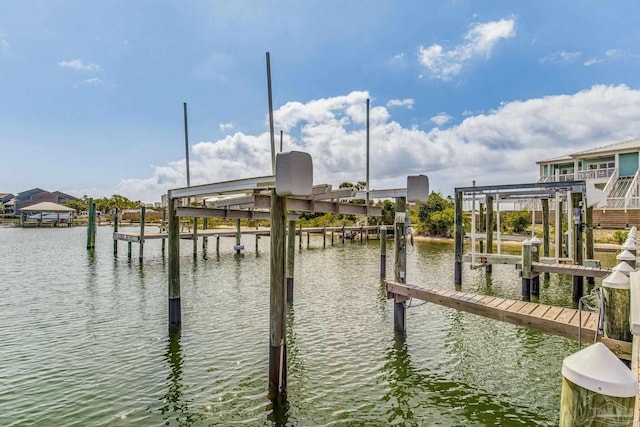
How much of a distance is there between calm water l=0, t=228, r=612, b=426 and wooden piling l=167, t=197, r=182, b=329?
0.43 m

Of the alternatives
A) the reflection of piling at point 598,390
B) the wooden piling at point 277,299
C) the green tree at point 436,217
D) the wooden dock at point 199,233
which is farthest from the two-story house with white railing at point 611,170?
the reflection of piling at point 598,390

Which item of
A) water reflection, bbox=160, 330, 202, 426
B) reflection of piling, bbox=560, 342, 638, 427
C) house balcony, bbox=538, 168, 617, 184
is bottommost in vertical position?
water reflection, bbox=160, 330, 202, 426

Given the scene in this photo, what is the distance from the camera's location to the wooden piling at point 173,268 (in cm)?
915

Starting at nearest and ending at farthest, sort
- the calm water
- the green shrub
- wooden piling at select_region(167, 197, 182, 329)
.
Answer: the calm water, wooden piling at select_region(167, 197, 182, 329), the green shrub

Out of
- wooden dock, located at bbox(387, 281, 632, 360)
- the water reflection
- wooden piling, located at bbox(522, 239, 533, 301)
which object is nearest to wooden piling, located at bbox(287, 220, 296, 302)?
the water reflection

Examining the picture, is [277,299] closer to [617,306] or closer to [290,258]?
[617,306]

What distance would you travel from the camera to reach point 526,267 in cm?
1226

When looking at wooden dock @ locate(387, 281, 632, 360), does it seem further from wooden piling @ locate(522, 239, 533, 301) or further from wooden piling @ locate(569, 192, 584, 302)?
wooden piling @ locate(569, 192, 584, 302)

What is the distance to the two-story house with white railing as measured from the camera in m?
26.9

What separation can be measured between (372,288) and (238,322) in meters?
6.26

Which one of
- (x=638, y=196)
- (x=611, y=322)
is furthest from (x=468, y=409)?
(x=638, y=196)

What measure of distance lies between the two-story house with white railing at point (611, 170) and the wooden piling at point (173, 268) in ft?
96.8

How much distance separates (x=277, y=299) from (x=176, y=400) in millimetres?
2252

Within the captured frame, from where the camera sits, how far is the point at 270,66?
34.6 ft
